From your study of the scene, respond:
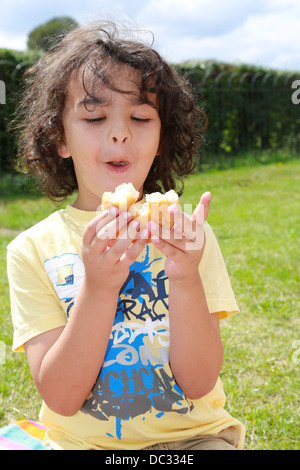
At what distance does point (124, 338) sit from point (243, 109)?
10614mm

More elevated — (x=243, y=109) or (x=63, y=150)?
(x=243, y=109)

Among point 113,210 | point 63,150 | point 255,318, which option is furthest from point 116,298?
point 255,318

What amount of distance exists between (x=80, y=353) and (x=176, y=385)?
0.35 meters

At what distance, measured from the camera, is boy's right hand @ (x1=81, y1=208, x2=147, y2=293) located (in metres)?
1.30

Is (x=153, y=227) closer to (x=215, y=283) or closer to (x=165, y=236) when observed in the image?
(x=165, y=236)

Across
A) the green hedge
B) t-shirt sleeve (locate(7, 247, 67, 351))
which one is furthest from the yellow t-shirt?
the green hedge

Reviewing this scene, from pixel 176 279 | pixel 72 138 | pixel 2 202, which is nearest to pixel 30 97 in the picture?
pixel 72 138

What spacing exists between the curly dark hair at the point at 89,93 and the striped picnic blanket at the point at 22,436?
1022mm

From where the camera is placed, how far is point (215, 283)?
1.79 m

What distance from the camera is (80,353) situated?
1.47 meters

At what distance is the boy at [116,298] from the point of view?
4.72 feet

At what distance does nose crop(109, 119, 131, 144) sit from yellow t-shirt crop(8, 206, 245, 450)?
13.0 inches

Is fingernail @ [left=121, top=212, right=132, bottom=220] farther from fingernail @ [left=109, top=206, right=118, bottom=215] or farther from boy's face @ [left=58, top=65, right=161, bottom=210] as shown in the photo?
boy's face @ [left=58, top=65, right=161, bottom=210]

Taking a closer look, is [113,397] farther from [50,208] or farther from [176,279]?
[50,208]
